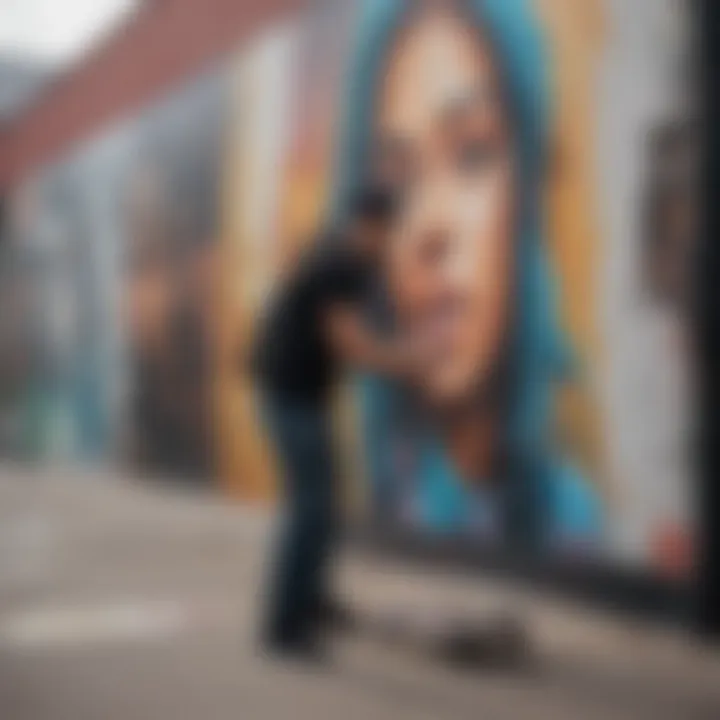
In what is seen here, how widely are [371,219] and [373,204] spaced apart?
62mm

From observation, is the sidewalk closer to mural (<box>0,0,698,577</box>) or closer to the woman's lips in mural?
mural (<box>0,0,698,577</box>)

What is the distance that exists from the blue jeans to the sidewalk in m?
0.05

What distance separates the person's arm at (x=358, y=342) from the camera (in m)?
1.53

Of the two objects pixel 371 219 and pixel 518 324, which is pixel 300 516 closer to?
pixel 371 219

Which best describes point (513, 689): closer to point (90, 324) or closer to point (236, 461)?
point (236, 461)

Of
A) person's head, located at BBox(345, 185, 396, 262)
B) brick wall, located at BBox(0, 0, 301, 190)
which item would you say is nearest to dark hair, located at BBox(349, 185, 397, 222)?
person's head, located at BBox(345, 185, 396, 262)

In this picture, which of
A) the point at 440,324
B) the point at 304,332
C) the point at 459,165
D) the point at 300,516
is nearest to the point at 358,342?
the point at 304,332

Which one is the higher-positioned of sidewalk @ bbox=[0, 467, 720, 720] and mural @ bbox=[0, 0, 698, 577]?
mural @ bbox=[0, 0, 698, 577]

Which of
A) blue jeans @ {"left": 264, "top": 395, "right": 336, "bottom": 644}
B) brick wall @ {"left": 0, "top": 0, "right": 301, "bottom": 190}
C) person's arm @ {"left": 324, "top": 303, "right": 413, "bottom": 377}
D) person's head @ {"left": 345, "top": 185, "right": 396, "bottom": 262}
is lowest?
blue jeans @ {"left": 264, "top": 395, "right": 336, "bottom": 644}

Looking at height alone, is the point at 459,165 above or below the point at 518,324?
above

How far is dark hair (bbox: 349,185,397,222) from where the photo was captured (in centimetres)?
172

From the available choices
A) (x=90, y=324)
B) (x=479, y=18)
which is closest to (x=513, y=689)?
(x=90, y=324)

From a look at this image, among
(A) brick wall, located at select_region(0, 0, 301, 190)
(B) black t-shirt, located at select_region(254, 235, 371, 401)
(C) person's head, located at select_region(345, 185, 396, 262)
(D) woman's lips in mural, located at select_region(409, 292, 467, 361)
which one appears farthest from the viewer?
(D) woman's lips in mural, located at select_region(409, 292, 467, 361)

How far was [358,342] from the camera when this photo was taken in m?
1.62
